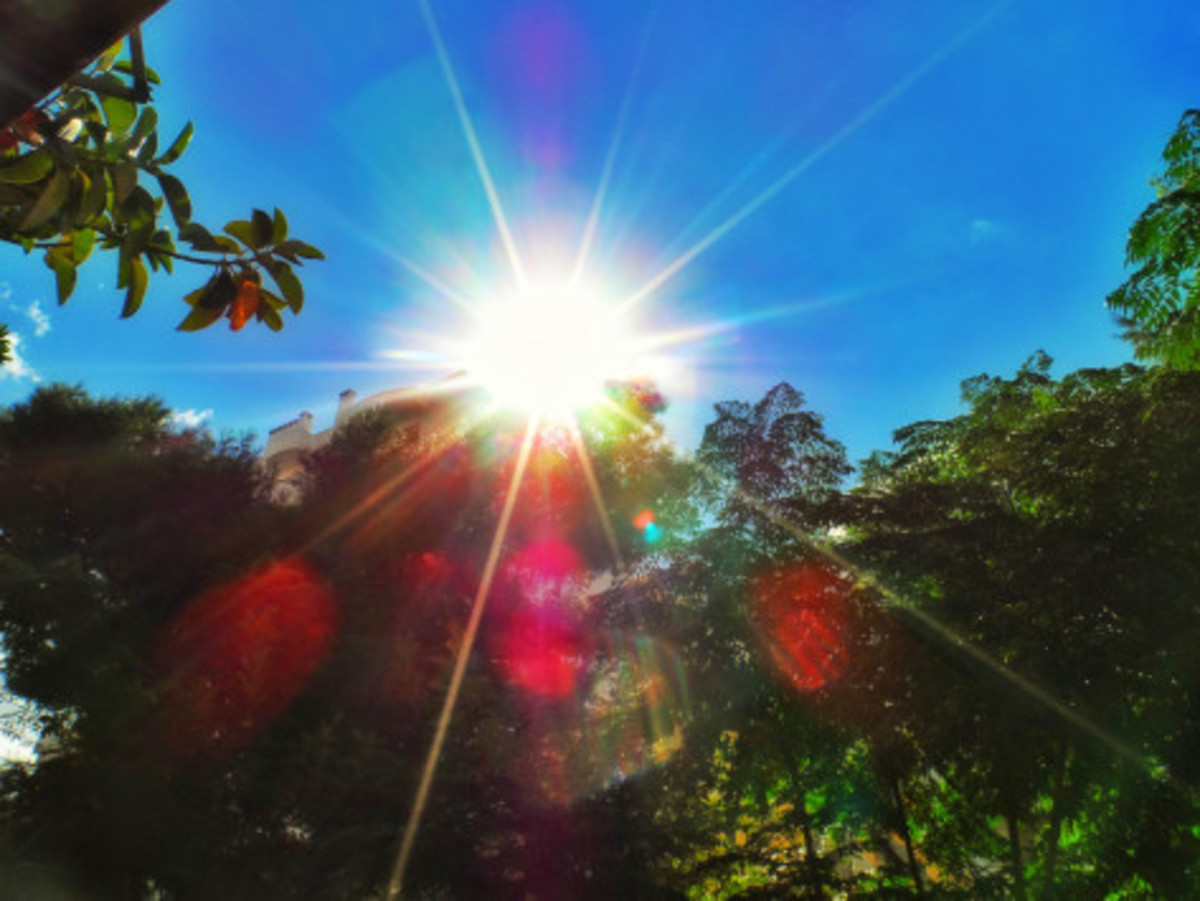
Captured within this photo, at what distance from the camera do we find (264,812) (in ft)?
25.9

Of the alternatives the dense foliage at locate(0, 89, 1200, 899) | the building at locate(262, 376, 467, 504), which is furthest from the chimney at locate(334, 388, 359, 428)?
the dense foliage at locate(0, 89, 1200, 899)

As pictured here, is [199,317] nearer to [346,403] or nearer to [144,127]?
[144,127]

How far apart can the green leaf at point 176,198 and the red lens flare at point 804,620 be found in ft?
26.7

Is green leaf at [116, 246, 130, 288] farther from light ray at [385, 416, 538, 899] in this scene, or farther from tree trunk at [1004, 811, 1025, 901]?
tree trunk at [1004, 811, 1025, 901]

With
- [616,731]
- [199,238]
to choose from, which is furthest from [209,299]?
[616,731]

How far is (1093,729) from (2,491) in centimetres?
1618

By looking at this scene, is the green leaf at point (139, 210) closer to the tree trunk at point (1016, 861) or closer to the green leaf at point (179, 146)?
the green leaf at point (179, 146)

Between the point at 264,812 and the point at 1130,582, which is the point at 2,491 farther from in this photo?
the point at 1130,582

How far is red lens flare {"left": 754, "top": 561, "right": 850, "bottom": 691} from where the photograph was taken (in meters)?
8.15

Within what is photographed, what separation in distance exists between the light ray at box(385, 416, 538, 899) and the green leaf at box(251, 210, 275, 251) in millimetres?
7715

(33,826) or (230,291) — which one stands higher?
(230,291)

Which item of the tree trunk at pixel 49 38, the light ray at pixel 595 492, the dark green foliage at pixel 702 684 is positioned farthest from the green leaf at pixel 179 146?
the light ray at pixel 595 492

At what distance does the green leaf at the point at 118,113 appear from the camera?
1.45 metres

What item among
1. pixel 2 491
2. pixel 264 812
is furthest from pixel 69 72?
pixel 2 491
